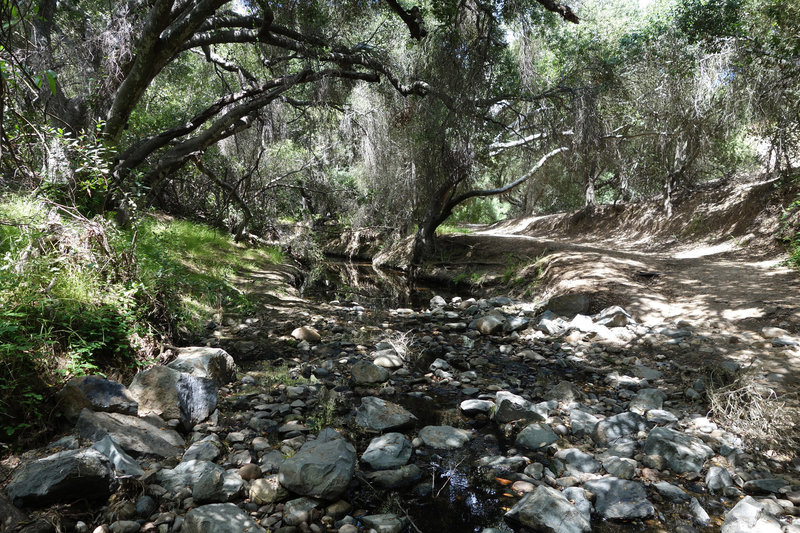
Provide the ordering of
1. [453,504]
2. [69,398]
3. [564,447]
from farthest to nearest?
1. [564,447]
2. [69,398]
3. [453,504]

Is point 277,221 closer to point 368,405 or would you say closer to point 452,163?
point 452,163

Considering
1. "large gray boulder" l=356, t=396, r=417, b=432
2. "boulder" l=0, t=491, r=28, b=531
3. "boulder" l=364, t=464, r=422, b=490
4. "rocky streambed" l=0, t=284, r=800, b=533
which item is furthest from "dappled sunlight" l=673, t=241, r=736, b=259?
"boulder" l=0, t=491, r=28, b=531

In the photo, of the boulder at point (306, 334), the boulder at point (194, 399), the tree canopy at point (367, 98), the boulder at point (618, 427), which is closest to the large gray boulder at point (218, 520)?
the boulder at point (194, 399)

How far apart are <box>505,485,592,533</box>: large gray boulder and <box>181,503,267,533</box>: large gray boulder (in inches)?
57.1

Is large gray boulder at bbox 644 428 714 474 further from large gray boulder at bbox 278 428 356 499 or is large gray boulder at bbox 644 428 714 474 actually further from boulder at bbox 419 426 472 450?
large gray boulder at bbox 278 428 356 499

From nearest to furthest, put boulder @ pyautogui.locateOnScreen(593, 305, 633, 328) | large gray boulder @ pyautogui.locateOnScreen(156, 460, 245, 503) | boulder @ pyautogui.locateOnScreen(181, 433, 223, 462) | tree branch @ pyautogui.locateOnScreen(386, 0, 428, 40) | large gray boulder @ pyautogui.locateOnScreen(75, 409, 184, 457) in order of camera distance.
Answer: large gray boulder @ pyautogui.locateOnScreen(156, 460, 245, 503) < large gray boulder @ pyautogui.locateOnScreen(75, 409, 184, 457) < boulder @ pyautogui.locateOnScreen(181, 433, 223, 462) < boulder @ pyautogui.locateOnScreen(593, 305, 633, 328) < tree branch @ pyautogui.locateOnScreen(386, 0, 428, 40)

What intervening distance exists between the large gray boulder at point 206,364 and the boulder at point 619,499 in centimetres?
323

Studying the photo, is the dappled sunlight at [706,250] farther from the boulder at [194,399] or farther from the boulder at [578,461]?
the boulder at [194,399]

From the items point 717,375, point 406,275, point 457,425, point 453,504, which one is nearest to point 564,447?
point 457,425

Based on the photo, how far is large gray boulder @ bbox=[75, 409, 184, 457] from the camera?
2672mm

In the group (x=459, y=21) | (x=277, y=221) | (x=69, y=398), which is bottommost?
(x=69, y=398)

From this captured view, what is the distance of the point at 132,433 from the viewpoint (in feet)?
9.18

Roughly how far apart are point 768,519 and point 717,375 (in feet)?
7.64

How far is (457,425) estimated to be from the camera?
3576 millimetres
